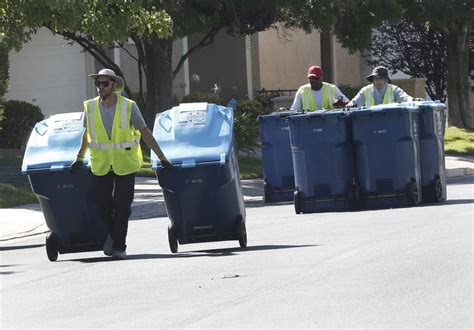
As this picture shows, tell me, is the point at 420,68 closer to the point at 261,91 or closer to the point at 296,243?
the point at 261,91

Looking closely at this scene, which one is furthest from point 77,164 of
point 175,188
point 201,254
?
point 201,254

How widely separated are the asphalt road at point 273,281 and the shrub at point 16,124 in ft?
51.7

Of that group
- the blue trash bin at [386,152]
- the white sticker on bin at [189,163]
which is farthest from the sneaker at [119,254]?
the blue trash bin at [386,152]

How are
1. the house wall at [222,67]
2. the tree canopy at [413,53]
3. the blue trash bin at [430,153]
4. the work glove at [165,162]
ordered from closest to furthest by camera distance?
1. the work glove at [165,162]
2. the blue trash bin at [430,153]
3. the house wall at [222,67]
4. the tree canopy at [413,53]

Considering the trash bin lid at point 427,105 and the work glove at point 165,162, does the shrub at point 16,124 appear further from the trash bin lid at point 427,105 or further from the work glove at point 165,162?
the work glove at point 165,162

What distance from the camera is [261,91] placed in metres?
39.2

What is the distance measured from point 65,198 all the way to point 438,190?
6182 mm

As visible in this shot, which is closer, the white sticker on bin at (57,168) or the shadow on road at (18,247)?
the white sticker on bin at (57,168)

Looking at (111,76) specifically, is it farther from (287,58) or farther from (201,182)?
(287,58)

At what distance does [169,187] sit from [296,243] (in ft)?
4.46

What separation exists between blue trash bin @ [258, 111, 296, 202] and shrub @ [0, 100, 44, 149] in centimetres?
1312

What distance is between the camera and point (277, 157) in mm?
18328

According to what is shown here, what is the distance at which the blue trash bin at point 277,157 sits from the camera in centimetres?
1822

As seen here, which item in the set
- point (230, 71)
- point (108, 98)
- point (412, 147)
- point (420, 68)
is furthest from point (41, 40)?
point (108, 98)
